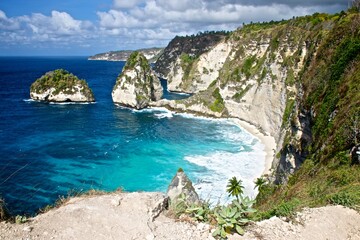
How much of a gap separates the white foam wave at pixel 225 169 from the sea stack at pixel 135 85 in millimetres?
47744

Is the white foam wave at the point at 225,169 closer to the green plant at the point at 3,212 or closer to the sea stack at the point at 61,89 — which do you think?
the green plant at the point at 3,212

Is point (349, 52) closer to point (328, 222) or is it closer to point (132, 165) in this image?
point (328, 222)

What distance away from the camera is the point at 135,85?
9894 cm

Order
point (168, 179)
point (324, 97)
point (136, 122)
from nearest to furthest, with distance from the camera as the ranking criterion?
1. point (324, 97)
2. point (168, 179)
3. point (136, 122)

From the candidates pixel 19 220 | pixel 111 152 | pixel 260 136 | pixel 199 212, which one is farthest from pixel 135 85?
pixel 199 212

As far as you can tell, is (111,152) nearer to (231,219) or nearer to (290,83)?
(290,83)

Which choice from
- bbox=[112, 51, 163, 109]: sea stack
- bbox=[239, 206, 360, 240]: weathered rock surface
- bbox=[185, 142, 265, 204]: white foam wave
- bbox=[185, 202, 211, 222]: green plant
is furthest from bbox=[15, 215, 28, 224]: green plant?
bbox=[112, 51, 163, 109]: sea stack

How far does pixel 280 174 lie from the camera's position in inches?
1490

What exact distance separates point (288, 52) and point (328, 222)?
67574mm

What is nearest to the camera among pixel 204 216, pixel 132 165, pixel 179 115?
pixel 204 216

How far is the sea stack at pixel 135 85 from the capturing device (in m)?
99.2

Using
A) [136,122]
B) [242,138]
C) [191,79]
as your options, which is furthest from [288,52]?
[191,79]

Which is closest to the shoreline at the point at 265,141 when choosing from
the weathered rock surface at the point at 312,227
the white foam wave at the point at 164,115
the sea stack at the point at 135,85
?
the white foam wave at the point at 164,115

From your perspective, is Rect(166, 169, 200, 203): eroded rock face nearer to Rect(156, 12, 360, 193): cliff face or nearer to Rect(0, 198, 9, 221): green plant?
Rect(0, 198, 9, 221): green plant
